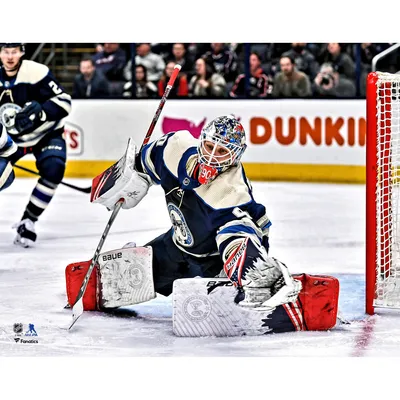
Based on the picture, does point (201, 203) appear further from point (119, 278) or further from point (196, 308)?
point (119, 278)

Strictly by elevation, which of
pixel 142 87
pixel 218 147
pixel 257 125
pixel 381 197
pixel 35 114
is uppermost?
pixel 142 87

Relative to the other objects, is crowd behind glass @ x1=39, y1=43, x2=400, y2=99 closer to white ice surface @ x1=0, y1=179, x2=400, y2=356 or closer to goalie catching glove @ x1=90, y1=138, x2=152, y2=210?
white ice surface @ x1=0, y1=179, x2=400, y2=356

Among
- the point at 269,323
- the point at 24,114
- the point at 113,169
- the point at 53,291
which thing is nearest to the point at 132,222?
the point at 24,114

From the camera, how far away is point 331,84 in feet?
25.4

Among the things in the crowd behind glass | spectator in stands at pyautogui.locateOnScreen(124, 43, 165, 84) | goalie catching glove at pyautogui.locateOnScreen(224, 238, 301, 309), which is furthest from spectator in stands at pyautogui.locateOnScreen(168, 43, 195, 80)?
goalie catching glove at pyautogui.locateOnScreen(224, 238, 301, 309)

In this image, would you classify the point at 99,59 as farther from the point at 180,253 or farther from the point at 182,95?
the point at 180,253

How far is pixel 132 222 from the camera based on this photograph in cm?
611

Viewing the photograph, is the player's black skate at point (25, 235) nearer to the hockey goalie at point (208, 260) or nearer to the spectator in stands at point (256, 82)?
the hockey goalie at point (208, 260)

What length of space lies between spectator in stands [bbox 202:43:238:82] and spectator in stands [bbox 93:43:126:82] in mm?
692

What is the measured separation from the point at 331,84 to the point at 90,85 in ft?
6.27

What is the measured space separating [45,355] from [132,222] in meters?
2.90

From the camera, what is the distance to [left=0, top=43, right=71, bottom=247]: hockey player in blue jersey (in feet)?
17.8

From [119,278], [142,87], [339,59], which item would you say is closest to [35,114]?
[119,278]

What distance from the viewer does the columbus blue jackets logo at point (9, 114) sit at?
17.9 feet
